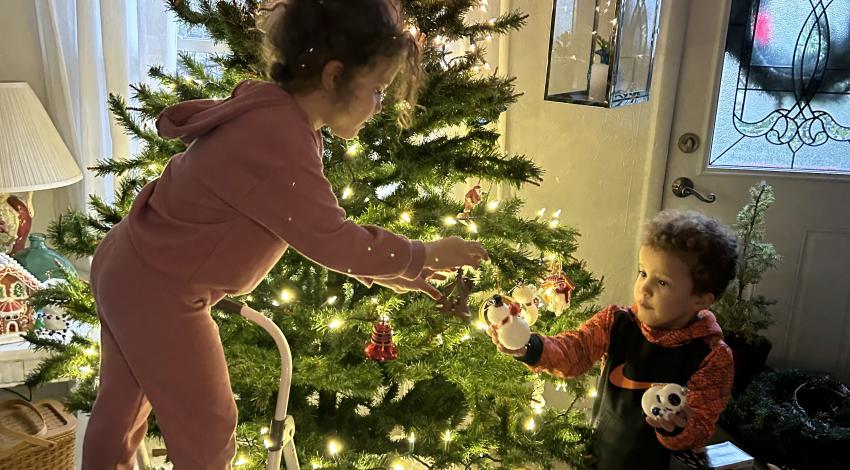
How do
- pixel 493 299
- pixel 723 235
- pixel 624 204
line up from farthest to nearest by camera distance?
pixel 624 204 → pixel 723 235 → pixel 493 299

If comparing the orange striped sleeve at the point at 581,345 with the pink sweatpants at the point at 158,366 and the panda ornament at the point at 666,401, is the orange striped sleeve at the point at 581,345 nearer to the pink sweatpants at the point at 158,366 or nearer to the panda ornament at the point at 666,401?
the panda ornament at the point at 666,401

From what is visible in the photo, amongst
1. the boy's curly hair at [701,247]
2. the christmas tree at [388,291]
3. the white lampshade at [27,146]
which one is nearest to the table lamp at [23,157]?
the white lampshade at [27,146]

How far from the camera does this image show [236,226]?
39.9 inches

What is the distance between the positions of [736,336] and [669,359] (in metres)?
0.87

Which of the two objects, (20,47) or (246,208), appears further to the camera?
(20,47)

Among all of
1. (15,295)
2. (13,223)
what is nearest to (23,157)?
(13,223)

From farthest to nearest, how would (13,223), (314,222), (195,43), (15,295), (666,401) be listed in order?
1. (195,43)
2. (13,223)
3. (15,295)
4. (666,401)
5. (314,222)

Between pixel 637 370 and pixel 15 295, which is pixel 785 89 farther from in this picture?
pixel 15 295

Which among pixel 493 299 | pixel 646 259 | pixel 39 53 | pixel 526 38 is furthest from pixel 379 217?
pixel 39 53

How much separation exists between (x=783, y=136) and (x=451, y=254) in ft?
5.66

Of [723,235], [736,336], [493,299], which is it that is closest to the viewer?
[493,299]

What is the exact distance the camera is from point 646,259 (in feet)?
4.92

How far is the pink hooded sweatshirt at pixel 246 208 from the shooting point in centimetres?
97

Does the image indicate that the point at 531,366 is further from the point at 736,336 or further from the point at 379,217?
the point at 736,336
